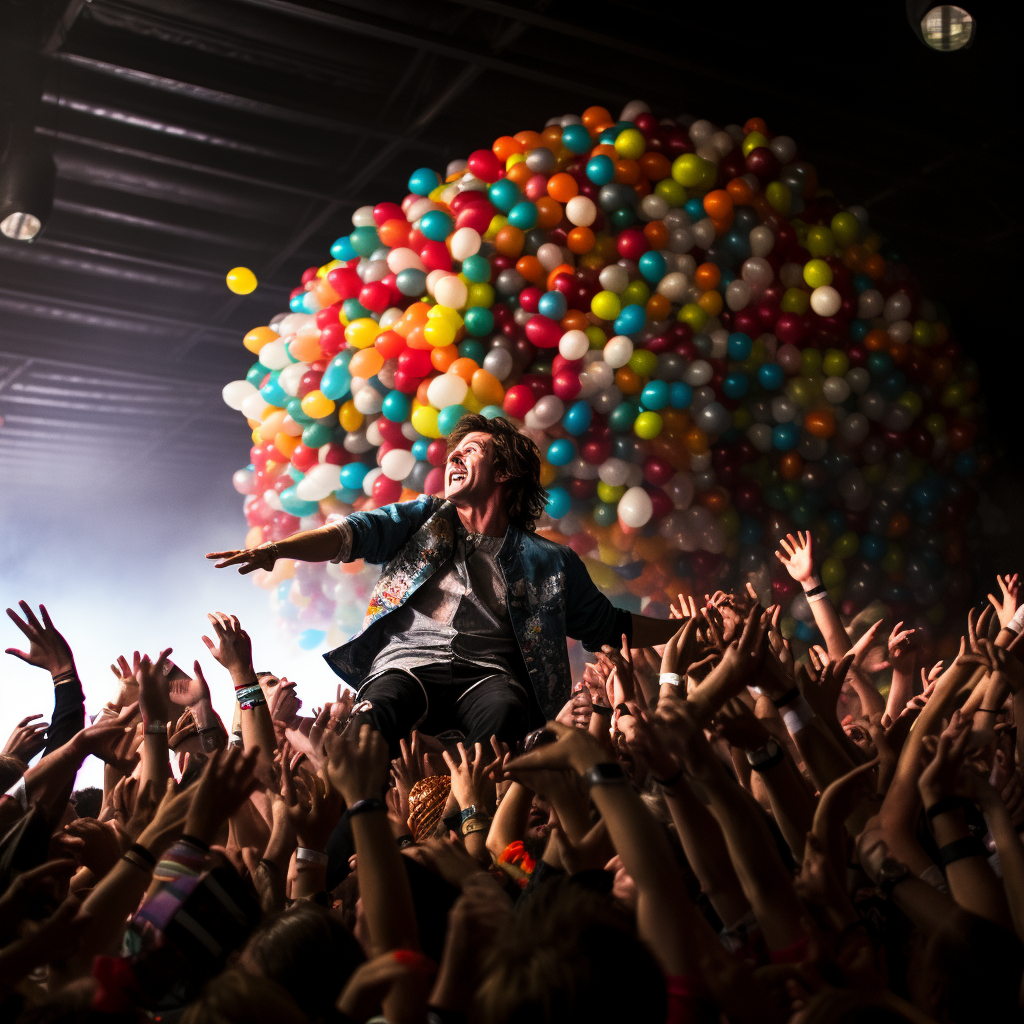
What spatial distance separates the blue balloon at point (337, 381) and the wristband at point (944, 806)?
2.81m

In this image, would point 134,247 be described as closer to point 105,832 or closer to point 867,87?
point 867,87

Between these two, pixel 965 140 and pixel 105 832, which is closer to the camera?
pixel 105 832

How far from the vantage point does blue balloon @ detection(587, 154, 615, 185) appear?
3.49m

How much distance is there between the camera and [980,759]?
153 centimetres

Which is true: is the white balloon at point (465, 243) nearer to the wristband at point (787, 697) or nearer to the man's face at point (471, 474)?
the man's face at point (471, 474)

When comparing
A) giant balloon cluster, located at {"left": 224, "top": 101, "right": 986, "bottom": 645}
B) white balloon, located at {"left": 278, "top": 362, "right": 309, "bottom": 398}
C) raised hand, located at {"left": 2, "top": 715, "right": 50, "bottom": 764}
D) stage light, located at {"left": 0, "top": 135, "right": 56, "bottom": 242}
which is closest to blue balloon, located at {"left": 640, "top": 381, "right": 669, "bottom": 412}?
giant balloon cluster, located at {"left": 224, "top": 101, "right": 986, "bottom": 645}

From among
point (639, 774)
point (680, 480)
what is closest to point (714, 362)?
point (680, 480)

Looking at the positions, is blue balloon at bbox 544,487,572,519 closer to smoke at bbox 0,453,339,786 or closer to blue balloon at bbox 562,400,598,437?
blue balloon at bbox 562,400,598,437

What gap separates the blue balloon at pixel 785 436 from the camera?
3.60m

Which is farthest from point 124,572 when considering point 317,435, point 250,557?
point 250,557

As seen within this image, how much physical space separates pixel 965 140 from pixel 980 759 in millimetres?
4772

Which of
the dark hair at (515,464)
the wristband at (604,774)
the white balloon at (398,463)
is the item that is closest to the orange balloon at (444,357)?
the white balloon at (398,463)

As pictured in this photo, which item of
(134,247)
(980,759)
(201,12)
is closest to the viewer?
(980,759)

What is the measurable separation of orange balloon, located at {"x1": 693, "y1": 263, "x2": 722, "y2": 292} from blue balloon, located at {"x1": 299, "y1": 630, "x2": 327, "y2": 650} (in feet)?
6.83
